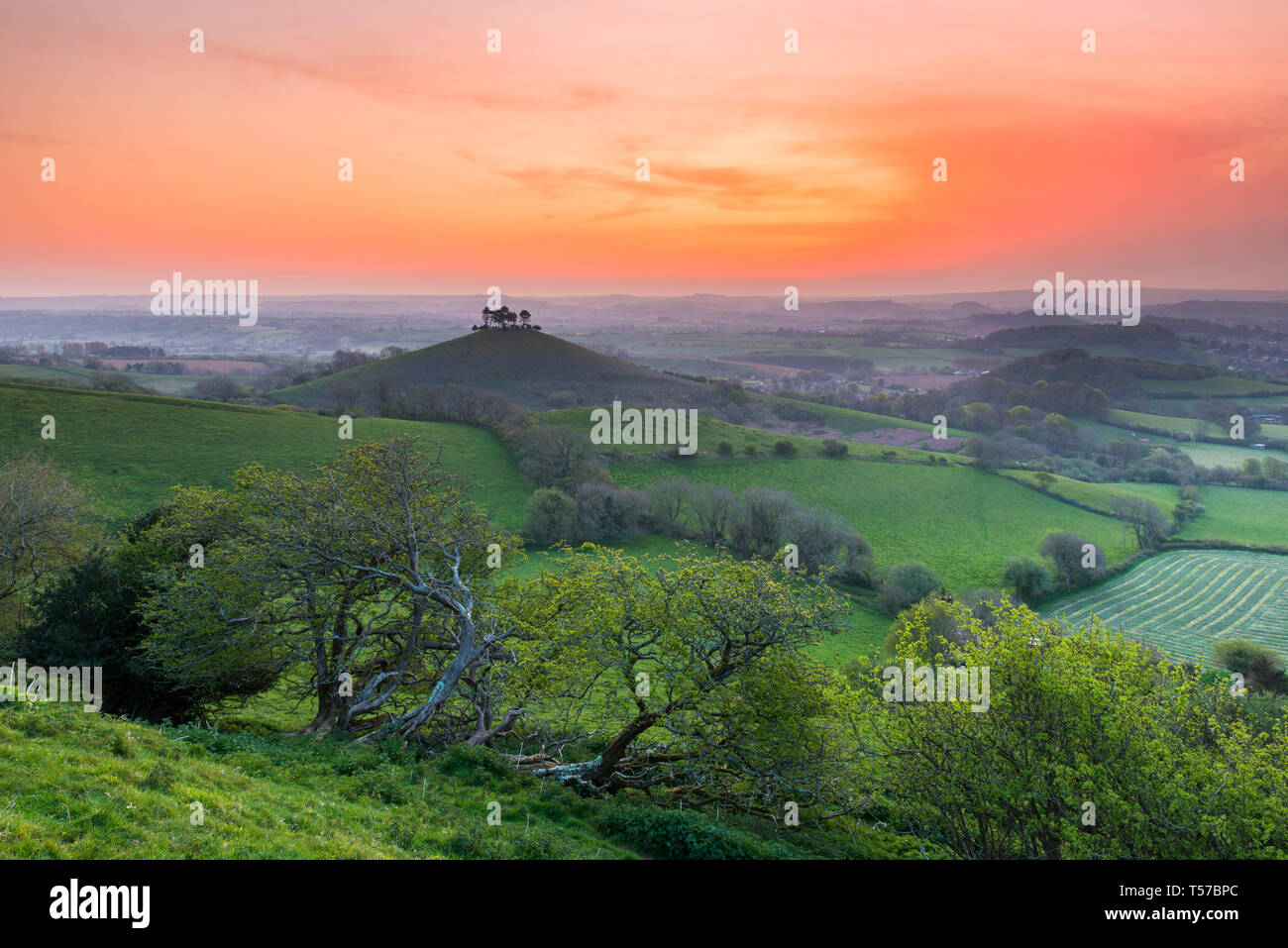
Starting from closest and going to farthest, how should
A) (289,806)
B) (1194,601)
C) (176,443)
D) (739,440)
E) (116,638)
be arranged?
(289,806)
(116,638)
(1194,601)
(176,443)
(739,440)

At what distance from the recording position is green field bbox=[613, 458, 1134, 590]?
3140 inches

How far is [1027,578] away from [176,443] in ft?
321

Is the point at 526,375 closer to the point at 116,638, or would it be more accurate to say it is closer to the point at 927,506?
the point at 927,506

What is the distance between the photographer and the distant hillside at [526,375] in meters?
156

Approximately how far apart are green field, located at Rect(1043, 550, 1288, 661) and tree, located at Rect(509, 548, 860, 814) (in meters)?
48.9

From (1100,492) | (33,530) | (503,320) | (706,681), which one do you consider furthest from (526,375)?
(706,681)

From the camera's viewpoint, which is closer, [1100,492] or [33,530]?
[33,530]

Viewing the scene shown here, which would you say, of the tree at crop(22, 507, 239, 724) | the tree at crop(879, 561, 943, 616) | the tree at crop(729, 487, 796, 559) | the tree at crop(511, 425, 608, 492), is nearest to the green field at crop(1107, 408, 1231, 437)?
the tree at crop(879, 561, 943, 616)

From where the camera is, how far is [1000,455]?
115 m

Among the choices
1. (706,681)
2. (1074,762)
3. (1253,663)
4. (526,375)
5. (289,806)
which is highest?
(526,375)

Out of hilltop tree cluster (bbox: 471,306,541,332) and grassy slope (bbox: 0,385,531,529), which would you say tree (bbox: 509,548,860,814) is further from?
hilltop tree cluster (bbox: 471,306,541,332)

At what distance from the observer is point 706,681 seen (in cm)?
2138

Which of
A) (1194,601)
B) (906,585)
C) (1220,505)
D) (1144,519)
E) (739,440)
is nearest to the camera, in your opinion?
(906,585)
